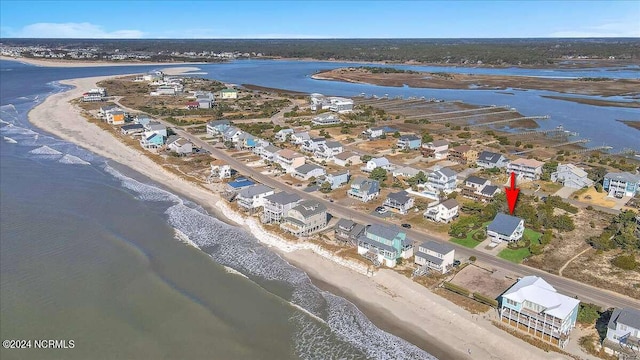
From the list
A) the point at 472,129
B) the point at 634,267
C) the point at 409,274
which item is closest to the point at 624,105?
the point at 472,129

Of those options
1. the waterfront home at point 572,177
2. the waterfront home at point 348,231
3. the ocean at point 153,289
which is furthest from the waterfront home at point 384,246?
the waterfront home at point 572,177

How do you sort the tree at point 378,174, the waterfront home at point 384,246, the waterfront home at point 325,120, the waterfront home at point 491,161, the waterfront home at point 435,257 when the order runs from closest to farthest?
the waterfront home at point 435,257 < the waterfront home at point 384,246 < the tree at point 378,174 < the waterfront home at point 491,161 < the waterfront home at point 325,120

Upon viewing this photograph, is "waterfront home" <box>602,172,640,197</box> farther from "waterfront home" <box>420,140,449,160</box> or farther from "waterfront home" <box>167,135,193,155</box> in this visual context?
"waterfront home" <box>167,135,193,155</box>

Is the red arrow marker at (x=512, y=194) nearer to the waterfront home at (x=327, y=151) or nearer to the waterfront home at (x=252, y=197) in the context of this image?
the waterfront home at (x=327, y=151)

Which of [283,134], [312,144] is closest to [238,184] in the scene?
[312,144]

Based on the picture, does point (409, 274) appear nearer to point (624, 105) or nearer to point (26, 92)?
point (624, 105)

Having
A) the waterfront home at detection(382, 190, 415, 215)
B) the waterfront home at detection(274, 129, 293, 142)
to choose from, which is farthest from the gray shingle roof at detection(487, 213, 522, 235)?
the waterfront home at detection(274, 129, 293, 142)
